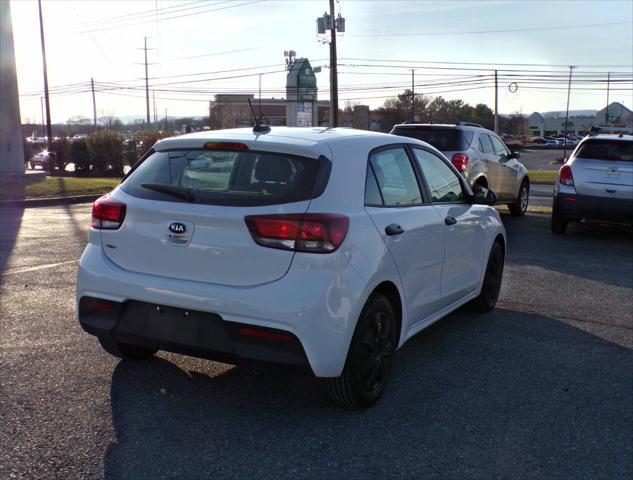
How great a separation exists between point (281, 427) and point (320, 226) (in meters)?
1.20

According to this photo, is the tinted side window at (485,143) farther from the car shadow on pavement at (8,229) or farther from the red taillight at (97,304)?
the red taillight at (97,304)

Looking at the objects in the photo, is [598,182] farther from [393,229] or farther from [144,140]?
[144,140]

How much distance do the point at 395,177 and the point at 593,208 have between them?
736cm

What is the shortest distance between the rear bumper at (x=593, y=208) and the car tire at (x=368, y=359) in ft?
25.1

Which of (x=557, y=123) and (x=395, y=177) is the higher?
(x=557, y=123)

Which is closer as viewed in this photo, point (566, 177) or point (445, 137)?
point (566, 177)

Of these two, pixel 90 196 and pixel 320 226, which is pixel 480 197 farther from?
pixel 90 196

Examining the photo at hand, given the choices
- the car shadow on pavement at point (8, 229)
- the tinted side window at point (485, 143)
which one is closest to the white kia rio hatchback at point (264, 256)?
the car shadow on pavement at point (8, 229)

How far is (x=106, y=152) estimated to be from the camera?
32.1 metres

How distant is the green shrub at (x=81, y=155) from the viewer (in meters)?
32.3

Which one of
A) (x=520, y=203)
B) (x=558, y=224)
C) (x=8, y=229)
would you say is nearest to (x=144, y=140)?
(x=8, y=229)

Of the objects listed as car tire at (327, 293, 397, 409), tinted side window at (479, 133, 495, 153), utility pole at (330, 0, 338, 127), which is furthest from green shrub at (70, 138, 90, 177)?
car tire at (327, 293, 397, 409)

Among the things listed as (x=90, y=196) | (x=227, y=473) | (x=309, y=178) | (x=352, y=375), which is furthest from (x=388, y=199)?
(x=90, y=196)

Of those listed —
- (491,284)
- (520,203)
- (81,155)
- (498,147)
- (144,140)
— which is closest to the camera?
(491,284)
